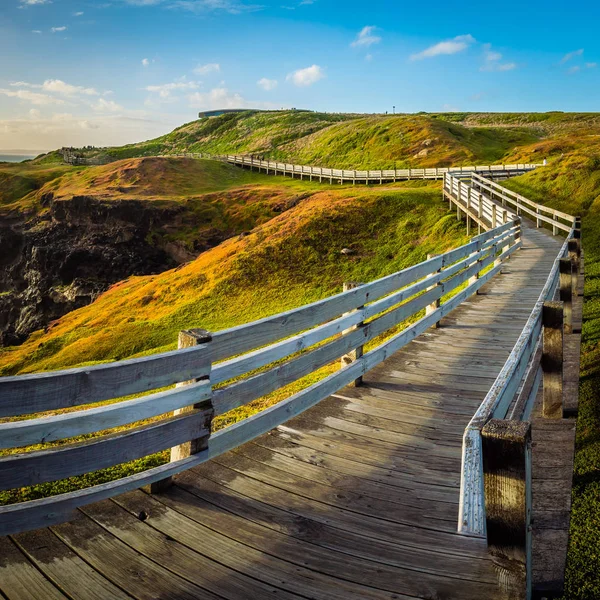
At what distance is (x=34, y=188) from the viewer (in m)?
73.4

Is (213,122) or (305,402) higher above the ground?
(213,122)

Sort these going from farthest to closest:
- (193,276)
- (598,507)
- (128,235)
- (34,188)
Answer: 1. (34,188)
2. (128,235)
3. (193,276)
4. (598,507)

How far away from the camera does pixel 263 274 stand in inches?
1198

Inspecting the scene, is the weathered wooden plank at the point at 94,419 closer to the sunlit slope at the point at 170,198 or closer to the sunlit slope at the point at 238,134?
the sunlit slope at the point at 170,198

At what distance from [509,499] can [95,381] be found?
7.16ft

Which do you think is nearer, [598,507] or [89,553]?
[89,553]

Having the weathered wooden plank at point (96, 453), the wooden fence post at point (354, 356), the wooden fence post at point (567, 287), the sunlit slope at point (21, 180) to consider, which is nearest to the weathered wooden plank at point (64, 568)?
the weathered wooden plank at point (96, 453)

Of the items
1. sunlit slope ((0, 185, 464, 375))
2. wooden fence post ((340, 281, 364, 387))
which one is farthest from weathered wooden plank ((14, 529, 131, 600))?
sunlit slope ((0, 185, 464, 375))

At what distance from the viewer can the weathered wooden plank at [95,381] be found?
8.64 ft

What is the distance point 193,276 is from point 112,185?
3286cm

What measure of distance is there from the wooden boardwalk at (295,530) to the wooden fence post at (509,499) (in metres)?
0.15

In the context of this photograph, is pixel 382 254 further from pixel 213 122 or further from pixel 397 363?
pixel 213 122

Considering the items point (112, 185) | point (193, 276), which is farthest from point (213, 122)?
point (193, 276)

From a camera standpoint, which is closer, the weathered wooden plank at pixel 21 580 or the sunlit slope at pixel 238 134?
the weathered wooden plank at pixel 21 580
